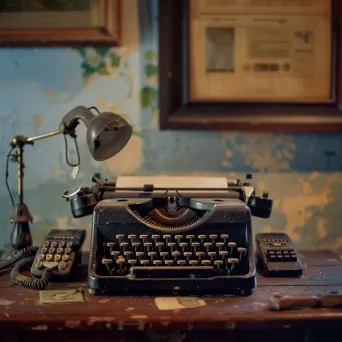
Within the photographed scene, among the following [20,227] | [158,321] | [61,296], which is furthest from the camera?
[20,227]

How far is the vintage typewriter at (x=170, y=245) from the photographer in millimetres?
1184

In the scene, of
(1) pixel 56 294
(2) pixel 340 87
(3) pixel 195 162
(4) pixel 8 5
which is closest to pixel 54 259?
(1) pixel 56 294

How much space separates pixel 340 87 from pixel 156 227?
779 millimetres

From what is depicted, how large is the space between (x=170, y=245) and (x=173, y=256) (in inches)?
1.1

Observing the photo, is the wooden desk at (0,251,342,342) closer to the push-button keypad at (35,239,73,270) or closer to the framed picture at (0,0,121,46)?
the push-button keypad at (35,239,73,270)

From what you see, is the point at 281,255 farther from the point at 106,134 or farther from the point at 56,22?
the point at 56,22

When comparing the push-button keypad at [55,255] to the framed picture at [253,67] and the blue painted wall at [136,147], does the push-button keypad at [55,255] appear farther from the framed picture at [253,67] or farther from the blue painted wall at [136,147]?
the framed picture at [253,67]

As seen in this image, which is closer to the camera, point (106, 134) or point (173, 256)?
point (173, 256)

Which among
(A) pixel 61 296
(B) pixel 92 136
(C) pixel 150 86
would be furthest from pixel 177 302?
(C) pixel 150 86

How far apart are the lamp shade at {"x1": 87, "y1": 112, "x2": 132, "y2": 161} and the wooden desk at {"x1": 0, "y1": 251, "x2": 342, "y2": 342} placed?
37 cm

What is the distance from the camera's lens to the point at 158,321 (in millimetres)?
1055

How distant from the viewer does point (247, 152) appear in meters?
1.66

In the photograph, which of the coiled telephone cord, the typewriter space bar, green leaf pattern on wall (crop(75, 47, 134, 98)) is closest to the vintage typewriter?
the typewriter space bar

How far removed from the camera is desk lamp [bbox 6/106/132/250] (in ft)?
4.16
